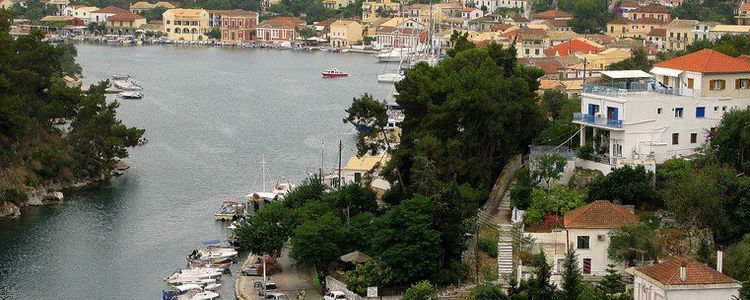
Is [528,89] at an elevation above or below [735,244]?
above

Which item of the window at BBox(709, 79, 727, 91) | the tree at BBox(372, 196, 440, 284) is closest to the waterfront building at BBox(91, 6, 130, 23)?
the window at BBox(709, 79, 727, 91)

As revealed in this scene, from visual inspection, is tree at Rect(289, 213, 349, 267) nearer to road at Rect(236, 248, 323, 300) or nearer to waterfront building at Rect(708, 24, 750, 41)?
road at Rect(236, 248, 323, 300)

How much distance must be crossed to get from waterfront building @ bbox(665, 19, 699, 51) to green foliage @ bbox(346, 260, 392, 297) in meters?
36.2

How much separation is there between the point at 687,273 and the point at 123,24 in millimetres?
64967

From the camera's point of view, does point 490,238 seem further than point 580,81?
No

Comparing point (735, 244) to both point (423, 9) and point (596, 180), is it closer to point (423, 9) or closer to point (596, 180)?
point (596, 180)

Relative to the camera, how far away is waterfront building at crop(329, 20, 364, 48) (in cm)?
7400

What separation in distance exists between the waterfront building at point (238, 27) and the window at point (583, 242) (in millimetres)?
58843

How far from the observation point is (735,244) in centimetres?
1923

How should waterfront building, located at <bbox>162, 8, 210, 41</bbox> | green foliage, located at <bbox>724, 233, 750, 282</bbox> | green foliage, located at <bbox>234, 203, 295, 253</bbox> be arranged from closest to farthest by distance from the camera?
green foliage, located at <bbox>724, 233, 750, 282</bbox> < green foliage, located at <bbox>234, 203, 295, 253</bbox> < waterfront building, located at <bbox>162, 8, 210, 41</bbox>

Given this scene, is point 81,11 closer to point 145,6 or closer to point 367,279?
point 145,6

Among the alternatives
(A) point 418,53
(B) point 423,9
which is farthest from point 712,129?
(B) point 423,9

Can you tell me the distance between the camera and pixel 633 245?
1886 cm

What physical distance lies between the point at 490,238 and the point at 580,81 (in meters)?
17.4
